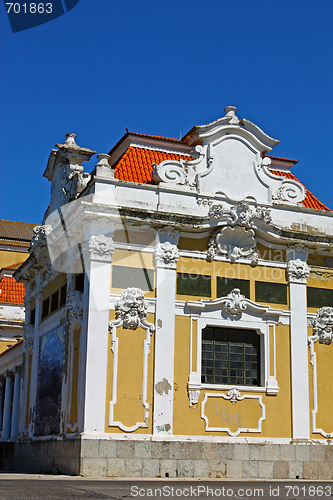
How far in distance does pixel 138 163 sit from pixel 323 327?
8.20 m

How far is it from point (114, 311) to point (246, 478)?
20.2 ft

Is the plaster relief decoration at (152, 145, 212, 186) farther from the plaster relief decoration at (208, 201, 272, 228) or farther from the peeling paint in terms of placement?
the peeling paint

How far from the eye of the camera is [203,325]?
21.1 m

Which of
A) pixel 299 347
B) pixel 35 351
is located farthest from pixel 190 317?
pixel 35 351

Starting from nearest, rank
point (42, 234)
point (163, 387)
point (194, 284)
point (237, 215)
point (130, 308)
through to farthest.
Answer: point (163, 387)
point (130, 308)
point (194, 284)
point (237, 215)
point (42, 234)

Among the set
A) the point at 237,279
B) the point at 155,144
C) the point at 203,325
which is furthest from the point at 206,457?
the point at 155,144

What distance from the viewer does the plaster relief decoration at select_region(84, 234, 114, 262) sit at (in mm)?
20328

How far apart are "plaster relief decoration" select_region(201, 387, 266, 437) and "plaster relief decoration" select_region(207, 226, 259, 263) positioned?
4222 mm

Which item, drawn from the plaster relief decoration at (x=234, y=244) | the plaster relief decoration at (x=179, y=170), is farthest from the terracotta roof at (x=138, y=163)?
the plaster relief decoration at (x=234, y=244)

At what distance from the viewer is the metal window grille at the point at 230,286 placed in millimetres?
21703

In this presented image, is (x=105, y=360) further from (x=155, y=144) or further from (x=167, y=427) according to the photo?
(x=155, y=144)

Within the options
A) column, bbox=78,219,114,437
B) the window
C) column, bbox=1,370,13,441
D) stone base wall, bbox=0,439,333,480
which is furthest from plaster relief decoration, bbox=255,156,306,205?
column, bbox=1,370,13,441

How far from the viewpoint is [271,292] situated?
22297 millimetres

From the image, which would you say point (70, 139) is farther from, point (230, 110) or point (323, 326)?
point (323, 326)
